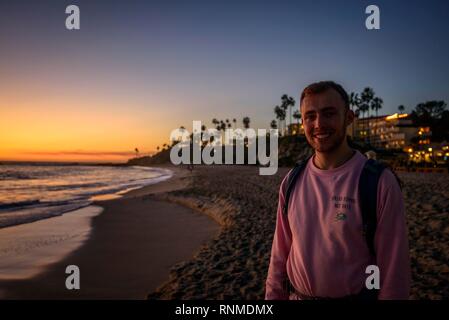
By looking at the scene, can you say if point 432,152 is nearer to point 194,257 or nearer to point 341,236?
point 194,257

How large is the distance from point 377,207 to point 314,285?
798 mm

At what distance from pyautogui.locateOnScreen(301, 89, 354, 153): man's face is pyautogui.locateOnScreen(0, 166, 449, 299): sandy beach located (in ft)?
12.9

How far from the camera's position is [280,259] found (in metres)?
2.86

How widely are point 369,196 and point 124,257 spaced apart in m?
7.75

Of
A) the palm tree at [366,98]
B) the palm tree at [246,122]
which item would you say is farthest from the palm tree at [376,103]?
the palm tree at [246,122]

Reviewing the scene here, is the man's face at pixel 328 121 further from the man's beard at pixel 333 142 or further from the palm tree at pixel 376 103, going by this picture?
the palm tree at pixel 376 103

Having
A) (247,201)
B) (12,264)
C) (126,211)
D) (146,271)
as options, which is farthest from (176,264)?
(126,211)

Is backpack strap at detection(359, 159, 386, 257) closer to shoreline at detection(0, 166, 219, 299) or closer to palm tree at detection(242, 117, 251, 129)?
shoreline at detection(0, 166, 219, 299)

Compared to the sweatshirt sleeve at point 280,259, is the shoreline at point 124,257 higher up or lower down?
lower down

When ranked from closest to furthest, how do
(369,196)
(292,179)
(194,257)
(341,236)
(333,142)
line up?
(369,196), (341,236), (333,142), (292,179), (194,257)

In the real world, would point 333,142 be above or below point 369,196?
above

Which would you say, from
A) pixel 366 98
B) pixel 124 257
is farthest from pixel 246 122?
pixel 124 257

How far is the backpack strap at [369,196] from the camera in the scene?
84.4 inches

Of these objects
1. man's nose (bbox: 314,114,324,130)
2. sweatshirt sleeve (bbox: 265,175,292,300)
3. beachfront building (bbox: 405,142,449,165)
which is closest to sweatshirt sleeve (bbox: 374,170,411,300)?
man's nose (bbox: 314,114,324,130)
